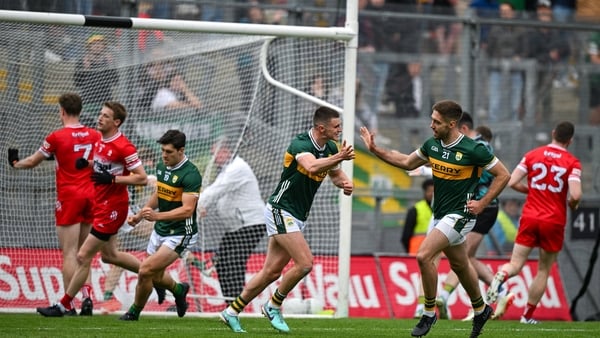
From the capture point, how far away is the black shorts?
48.8 feet

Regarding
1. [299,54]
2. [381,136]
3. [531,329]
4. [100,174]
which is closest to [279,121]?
[299,54]

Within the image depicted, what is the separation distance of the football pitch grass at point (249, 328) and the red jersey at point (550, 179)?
56.1 inches

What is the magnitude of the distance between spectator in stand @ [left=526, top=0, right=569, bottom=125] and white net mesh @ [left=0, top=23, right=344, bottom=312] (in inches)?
148

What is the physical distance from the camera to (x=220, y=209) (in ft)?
49.2

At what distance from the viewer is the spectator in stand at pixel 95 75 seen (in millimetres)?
14102

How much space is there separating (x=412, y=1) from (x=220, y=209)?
6293 mm

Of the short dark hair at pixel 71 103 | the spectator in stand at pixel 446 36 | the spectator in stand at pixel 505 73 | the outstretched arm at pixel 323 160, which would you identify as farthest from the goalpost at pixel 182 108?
the spectator in stand at pixel 505 73

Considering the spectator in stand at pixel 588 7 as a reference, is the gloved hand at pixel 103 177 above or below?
below

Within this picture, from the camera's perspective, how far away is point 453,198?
10.6m

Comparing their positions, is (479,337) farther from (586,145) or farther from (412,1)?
(412,1)

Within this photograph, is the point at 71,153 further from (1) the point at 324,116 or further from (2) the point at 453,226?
(2) the point at 453,226

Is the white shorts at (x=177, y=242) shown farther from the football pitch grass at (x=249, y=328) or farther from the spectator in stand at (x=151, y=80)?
the spectator in stand at (x=151, y=80)

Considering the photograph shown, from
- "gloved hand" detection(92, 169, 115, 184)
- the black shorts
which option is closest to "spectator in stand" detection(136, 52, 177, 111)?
"gloved hand" detection(92, 169, 115, 184)

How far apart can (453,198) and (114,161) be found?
4555 millimetres
